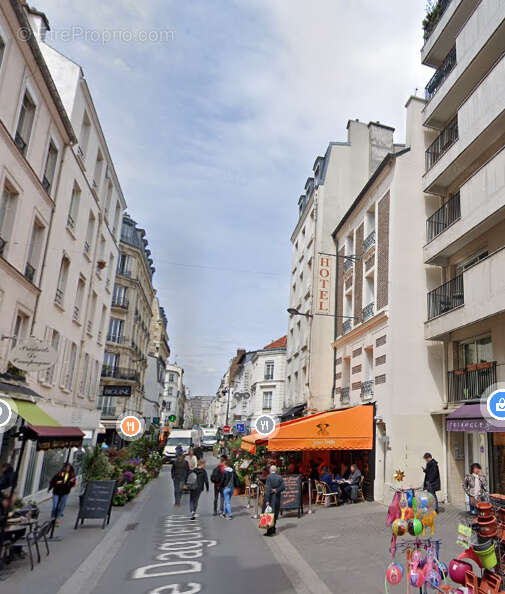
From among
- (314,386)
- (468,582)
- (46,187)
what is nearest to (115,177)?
(46,187)

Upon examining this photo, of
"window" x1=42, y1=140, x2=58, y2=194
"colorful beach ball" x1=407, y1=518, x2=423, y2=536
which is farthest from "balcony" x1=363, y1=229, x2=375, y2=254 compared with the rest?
"colorful beach ball" x1=407, y1=518, x2=423, y2=536

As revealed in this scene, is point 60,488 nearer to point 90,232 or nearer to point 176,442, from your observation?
point 90,232

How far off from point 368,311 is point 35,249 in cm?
1181

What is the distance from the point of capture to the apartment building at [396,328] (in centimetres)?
1521

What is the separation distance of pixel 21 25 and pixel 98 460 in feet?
39.4

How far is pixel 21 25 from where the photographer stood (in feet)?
39.7

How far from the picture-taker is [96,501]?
37.8 feet

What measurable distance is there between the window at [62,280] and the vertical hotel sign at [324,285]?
1114 centimetres

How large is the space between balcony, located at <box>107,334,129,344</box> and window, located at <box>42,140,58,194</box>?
24.7 meters

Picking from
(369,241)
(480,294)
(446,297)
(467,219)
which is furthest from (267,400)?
(480,294)

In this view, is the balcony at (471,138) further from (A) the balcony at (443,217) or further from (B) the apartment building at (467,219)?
(A) the balcony at (443,217)

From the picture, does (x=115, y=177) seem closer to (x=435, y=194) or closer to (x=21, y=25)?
(x=21, y=25)

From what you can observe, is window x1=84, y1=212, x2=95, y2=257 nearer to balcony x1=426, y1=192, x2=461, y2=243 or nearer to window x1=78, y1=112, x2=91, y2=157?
window x1=78, y1=112, x2=91, y2=157

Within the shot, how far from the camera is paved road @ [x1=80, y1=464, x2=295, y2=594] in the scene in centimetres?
705
